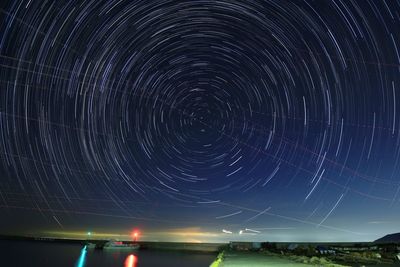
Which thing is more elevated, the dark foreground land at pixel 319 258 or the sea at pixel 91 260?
the sea at pixel 91 260

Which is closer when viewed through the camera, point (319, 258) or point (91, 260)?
point (319, 258)

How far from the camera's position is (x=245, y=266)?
3603 centimetres

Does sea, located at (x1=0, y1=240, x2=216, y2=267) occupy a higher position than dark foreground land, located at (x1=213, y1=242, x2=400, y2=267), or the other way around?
sea, located at (x1=0, y1=240, x2=216, y2=267)

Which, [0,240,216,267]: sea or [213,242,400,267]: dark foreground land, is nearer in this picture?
[213,242,400,267]: dark foreground land

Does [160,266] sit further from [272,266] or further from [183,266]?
[272,266]

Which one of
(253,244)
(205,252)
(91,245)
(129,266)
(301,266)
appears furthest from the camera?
(91,245)

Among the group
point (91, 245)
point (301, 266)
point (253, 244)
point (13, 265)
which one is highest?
point (91, 245)

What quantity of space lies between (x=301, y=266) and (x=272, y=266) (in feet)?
8.11

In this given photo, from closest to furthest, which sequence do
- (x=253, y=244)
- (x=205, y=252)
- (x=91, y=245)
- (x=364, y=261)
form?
1. (x=364, y=261)
2. (x=253, y=244)
3. (x=205, y=252)
4. (x=91, y=245)

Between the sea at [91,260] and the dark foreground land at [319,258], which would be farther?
the sea at [91,260]

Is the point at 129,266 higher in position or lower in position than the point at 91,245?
lower

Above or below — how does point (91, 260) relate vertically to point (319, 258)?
above

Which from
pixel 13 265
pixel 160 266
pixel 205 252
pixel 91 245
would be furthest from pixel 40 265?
pixel 91 245

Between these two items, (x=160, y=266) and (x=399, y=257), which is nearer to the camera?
(x=399, y=257)
